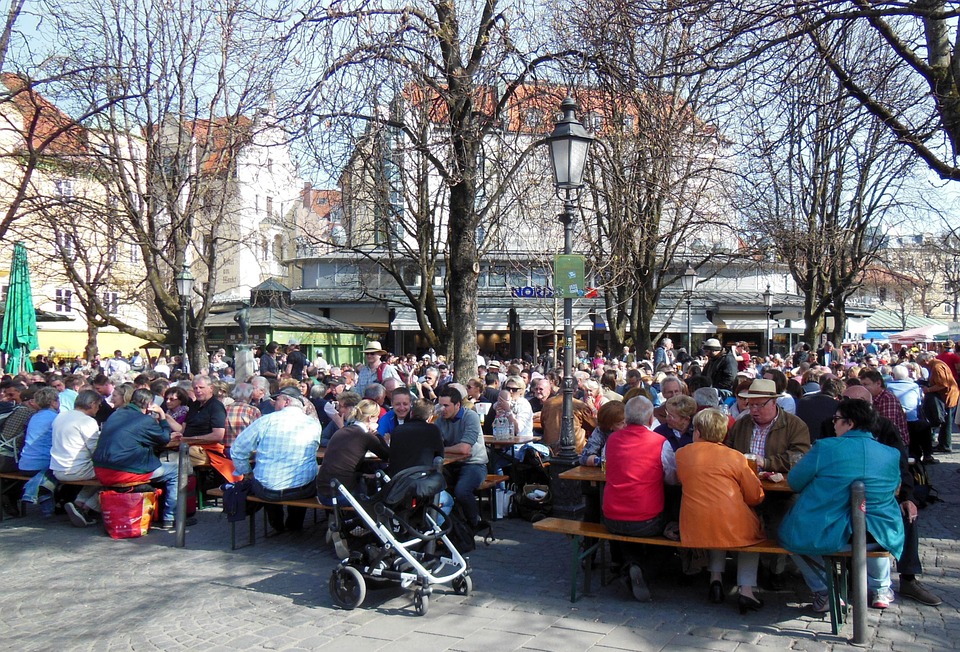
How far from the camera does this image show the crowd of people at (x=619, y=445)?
5387 mm

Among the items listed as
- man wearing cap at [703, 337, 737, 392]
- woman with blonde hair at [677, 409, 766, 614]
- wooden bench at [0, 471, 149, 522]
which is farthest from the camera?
man wearing cap at [703, 337, 737, 392]

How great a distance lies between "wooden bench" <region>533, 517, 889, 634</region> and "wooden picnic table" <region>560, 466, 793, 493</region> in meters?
0.36

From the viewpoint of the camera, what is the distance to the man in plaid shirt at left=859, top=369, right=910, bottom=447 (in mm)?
8711

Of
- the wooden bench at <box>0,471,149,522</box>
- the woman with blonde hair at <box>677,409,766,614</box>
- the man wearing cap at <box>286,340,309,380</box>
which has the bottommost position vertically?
the wooden bench at <box>0,471,149,522</box>

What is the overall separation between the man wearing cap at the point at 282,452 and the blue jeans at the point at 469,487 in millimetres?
1382

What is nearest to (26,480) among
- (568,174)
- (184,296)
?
(568,174)

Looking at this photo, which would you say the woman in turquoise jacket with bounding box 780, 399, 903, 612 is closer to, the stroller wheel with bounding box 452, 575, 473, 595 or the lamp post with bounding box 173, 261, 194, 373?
the stroller wheel with bounding box 452, 575, 473, 595

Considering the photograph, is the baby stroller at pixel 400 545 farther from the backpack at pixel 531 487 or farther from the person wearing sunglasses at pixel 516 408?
the person wearing sunglasses at pixel 516 408

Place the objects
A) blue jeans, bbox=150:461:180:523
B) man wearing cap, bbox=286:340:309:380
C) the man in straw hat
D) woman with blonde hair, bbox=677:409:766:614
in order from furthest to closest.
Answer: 1. man wearing cap, bbox=286:340:309:380
2. blue jeans, bbox=150:461:180:523
3. the man in straw hat
4. woman with blonde hair, bbox=677:409:766:614

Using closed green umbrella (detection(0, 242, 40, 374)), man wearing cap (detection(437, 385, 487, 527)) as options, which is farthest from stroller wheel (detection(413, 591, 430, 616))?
closed green umbrella (detection(0, 242, 40, 374))

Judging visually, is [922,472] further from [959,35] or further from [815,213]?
[815,213]

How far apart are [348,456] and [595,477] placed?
206 centimetres

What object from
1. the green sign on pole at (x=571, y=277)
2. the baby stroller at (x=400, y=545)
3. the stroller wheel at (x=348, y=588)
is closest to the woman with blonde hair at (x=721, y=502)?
the baby stroller at (x=400, y=545)

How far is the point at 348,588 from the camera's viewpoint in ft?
19.6
